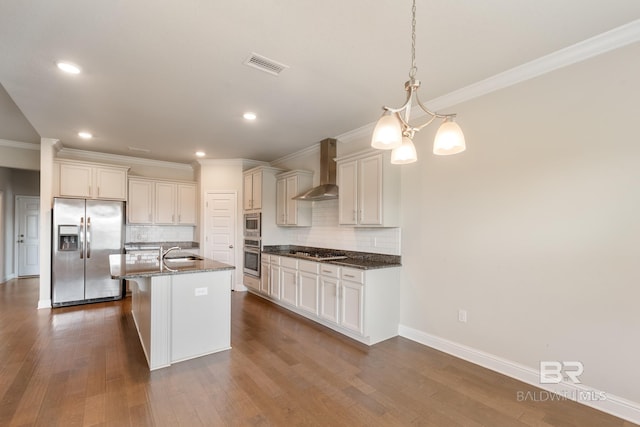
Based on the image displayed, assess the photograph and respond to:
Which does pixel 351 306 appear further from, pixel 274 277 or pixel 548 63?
pixel 548 63

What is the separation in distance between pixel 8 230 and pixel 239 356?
723 cm

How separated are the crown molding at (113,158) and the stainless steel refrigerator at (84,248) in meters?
1.29

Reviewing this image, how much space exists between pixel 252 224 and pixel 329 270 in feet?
8.17

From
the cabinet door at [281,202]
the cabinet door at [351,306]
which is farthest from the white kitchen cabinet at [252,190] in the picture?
the cabinet door at [351,306]

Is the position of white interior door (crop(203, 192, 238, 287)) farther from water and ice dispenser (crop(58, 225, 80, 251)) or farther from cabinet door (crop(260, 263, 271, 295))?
water and ice dispenser (crop(58, 225, 80, 251))

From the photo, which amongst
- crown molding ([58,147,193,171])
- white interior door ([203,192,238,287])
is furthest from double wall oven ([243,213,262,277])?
crown molding ([58,147,193,171])

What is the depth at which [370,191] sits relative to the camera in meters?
3.79

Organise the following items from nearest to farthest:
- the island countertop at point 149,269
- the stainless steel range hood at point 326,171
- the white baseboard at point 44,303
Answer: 1. the island countertop at point 149,269
2. the stainless steel range hood at point 326,171
3. the white baseboard at point 44,303

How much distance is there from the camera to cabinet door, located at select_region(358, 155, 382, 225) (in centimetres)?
368

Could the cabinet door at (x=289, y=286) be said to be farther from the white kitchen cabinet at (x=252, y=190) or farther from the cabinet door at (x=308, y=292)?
the white kitchen cabinet at (x=252, y=190)

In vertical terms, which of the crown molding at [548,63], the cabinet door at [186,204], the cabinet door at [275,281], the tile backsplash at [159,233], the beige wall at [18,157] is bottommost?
the cabinet door at [275,281]

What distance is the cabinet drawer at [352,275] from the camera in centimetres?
342

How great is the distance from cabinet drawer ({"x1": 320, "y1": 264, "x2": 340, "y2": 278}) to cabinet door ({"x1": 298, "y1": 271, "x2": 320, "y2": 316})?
152mm

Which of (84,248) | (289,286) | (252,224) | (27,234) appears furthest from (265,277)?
(27,234)
